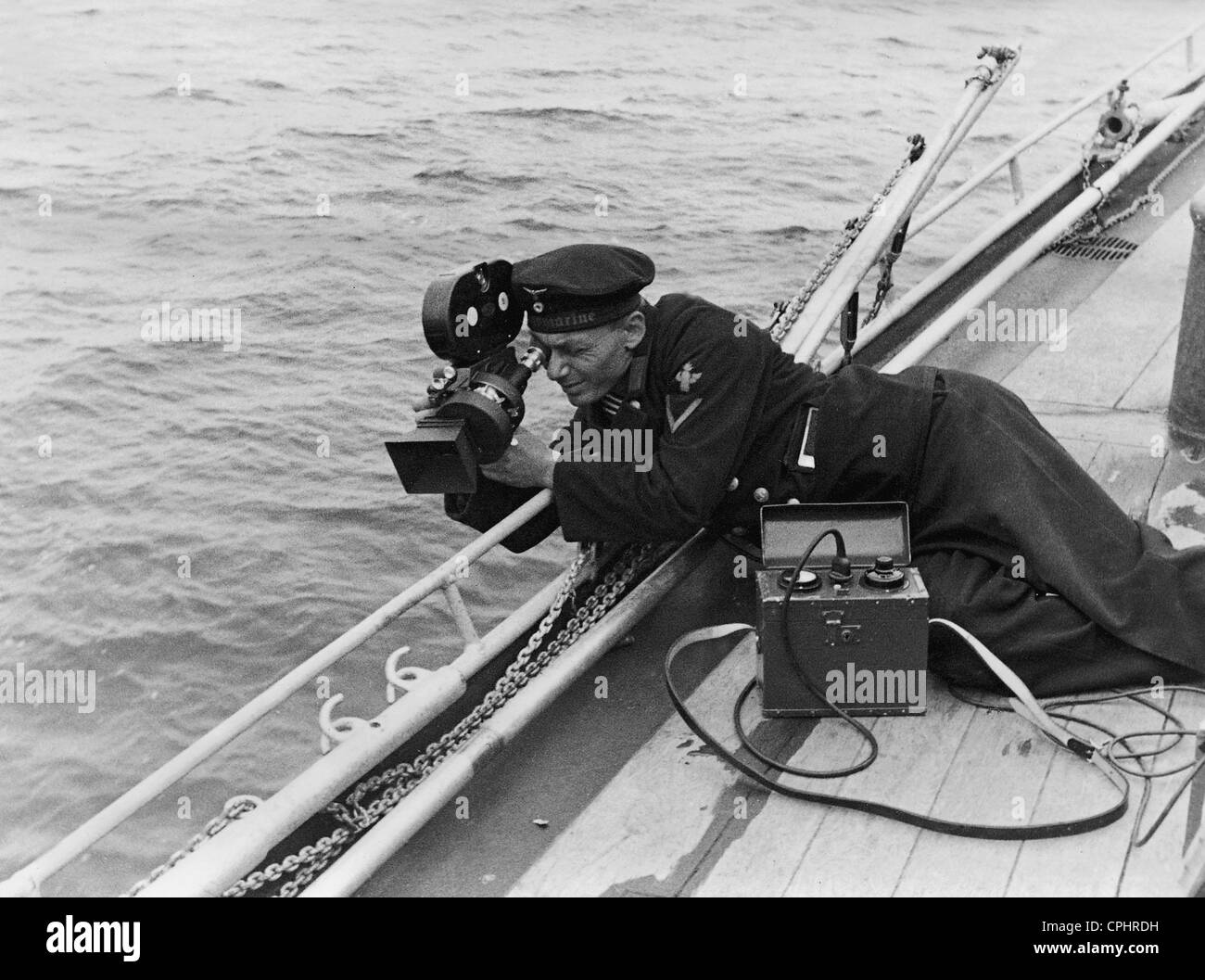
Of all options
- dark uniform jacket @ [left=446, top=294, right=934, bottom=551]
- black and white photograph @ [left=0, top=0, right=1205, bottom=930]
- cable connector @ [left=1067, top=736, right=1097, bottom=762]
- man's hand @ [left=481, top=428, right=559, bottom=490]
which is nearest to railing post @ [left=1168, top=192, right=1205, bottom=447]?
black and white photograph @ [left=0, top=0, right=1205, bottom=930]

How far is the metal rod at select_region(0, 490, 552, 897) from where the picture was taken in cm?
294

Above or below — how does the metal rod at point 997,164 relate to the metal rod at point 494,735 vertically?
above

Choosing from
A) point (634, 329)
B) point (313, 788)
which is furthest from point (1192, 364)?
point (313, 788)

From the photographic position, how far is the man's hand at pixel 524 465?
3.96 metres

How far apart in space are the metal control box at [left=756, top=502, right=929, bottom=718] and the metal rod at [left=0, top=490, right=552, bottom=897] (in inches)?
27.1

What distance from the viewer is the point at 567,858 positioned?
3.38 meters

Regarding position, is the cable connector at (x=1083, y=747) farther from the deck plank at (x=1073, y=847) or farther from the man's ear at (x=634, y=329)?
the man's ear at (x=634, y=329)

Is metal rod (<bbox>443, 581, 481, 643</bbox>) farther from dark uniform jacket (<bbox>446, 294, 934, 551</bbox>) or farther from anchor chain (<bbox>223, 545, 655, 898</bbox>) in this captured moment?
dark uniform jacket (<bbox>446, 294, 934, 551</bbox>)

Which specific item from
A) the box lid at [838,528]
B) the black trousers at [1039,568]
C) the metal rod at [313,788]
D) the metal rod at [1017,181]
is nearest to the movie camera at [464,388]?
the metal rod at [313,788]

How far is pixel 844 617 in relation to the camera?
3.61m

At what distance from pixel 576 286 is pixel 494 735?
1096mm

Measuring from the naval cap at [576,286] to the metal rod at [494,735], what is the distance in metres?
0.78

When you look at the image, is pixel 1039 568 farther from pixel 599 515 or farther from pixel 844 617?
pixel 599 515
